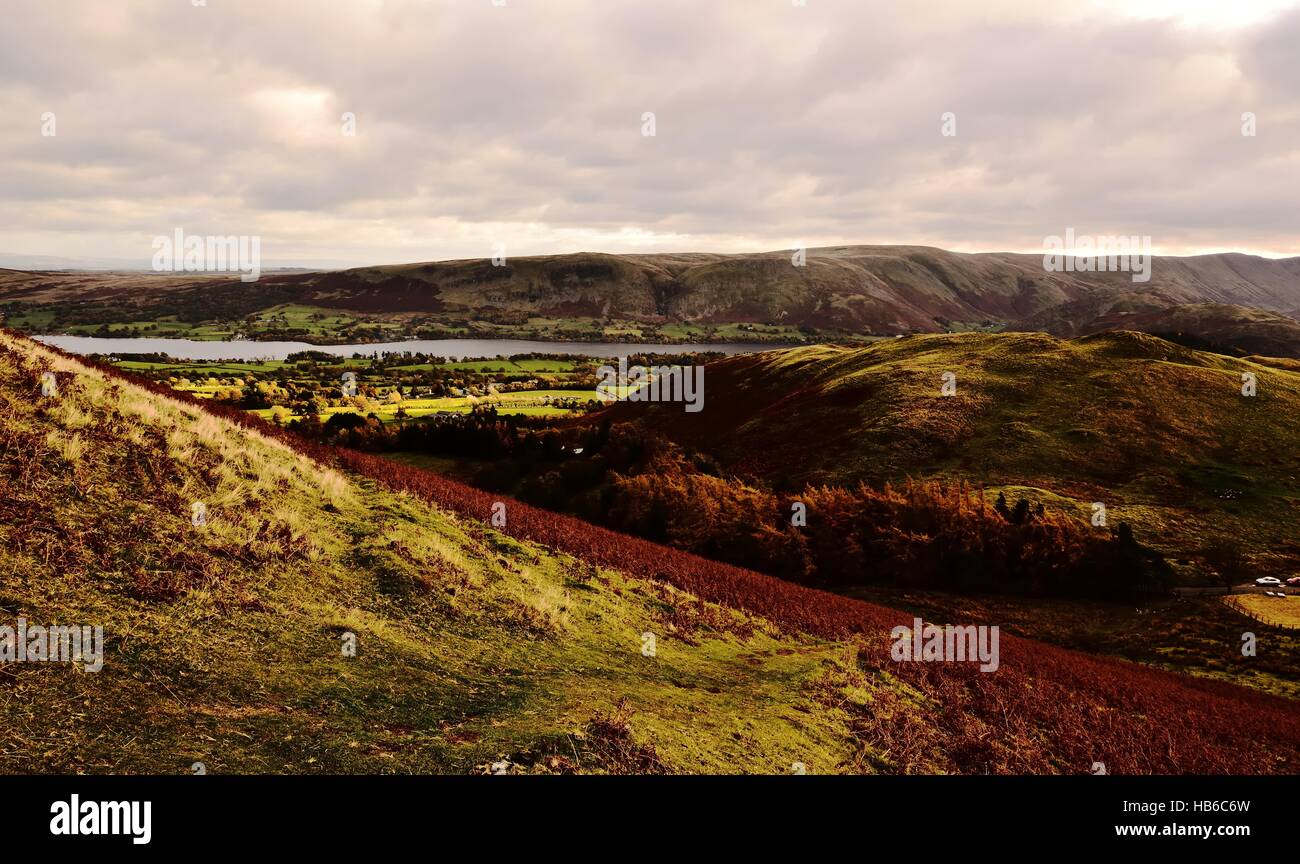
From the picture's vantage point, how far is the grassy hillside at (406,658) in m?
7.68

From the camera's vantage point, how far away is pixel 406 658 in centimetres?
1042

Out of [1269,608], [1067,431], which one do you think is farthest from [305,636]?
[1067,431]

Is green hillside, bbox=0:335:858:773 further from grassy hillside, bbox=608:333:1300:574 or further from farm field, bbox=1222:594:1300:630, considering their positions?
grassy hillside, bbox=608:333:1300:574

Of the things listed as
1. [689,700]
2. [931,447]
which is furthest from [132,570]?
[931,447]

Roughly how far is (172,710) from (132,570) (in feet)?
13.0

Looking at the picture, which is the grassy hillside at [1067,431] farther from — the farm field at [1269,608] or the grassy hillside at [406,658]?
the grassy hillside at [406,658]

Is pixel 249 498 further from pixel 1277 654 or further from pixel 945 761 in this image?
pixel 1277 654

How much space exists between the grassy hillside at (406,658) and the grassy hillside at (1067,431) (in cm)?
2067

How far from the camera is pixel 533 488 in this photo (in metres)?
37.9

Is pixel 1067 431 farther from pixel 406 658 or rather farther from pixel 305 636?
pixel 305 636

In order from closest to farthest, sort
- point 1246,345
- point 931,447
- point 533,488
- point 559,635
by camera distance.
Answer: point 559,635 < point 533,488 < point 931,447 < point 1246,345

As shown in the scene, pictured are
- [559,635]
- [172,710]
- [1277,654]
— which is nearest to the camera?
[172,710]

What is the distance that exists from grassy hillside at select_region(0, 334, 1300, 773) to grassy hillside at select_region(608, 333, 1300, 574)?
67.8 feet

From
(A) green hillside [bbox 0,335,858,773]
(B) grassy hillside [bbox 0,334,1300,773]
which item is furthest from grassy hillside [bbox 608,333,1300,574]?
(A) green hillside [bbox 0,335,858,773]
